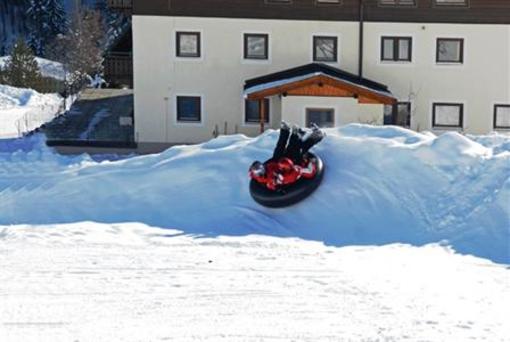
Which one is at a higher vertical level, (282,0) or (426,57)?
(282,0)

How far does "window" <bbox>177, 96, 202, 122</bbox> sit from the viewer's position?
87.1 ft

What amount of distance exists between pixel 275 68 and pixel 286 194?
14279 millimetres

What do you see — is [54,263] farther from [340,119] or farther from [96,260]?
[340,119]

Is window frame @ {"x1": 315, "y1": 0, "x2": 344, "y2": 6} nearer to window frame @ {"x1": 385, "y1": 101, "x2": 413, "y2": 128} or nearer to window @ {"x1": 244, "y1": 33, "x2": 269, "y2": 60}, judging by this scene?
window @ {"x1": 244, "y1": 33, "x2": 269, "y2": 60}

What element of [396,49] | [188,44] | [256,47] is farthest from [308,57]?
[188,44]

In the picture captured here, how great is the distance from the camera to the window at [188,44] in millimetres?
26219

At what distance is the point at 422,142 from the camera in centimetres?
1421

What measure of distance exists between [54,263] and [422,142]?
25.4ft

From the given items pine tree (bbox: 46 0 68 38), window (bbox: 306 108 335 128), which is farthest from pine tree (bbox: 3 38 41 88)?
window (bbox: 306 108 335 128)

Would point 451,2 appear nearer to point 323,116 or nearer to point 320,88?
point 320,88

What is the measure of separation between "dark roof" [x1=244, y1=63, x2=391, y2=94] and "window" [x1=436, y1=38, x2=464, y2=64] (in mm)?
2346

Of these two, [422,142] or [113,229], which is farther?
[422,142]

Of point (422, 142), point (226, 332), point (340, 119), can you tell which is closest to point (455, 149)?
point (422, 142)

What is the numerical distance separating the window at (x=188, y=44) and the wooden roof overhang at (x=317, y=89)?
2.72m
